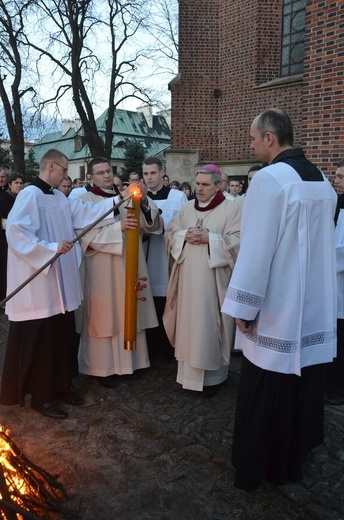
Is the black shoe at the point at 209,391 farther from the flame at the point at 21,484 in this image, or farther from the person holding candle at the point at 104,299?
the flame at the point at 21,484

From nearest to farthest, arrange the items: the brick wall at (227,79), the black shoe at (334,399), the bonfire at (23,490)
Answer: the bonfire at (23,490) → the black shoe at (334,399) → the brick wall at (227,79)

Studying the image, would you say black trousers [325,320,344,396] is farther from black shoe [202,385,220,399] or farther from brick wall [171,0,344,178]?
brick wall [171,0,344,178]

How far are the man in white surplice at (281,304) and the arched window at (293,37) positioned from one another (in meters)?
8.86

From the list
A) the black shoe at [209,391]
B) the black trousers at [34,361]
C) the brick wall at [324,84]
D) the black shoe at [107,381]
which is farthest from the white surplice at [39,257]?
the brick wall at [324,84]

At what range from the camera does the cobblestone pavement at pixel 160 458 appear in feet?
8.92

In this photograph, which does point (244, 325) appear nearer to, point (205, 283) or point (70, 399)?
point (205, 283)

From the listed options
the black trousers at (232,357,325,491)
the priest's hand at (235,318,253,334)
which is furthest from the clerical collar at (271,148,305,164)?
the black trousers at (232,357,325,491)

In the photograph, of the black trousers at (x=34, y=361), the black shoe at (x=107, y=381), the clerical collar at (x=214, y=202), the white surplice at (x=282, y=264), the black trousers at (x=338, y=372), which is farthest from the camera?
the black shoe at (x=107, y=381)

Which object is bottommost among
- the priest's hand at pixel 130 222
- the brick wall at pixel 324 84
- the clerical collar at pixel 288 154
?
the priest's hand at pixel 130 222

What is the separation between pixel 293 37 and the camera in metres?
10.4

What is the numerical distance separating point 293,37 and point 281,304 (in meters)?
9.78

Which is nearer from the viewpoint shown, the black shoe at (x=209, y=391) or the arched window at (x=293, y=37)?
the black shoe at (x=209, y=391)

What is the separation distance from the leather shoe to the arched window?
31.1 ft

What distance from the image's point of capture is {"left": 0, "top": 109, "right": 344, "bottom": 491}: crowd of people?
2.63 meters
